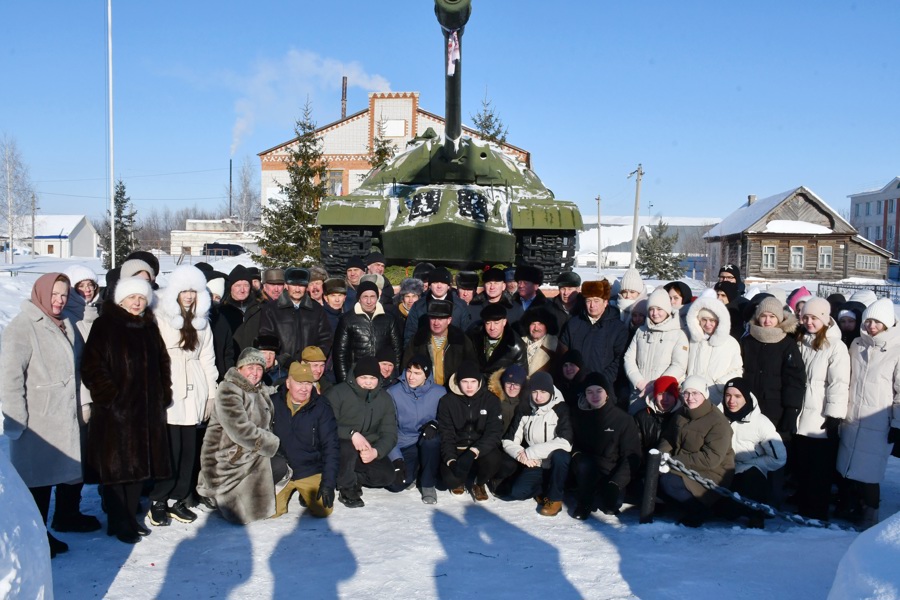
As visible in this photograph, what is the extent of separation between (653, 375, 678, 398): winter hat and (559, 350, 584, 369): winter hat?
0.60 meters

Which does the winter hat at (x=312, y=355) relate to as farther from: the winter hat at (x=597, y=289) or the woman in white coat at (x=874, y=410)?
the woman in white coat at (x=874, y=410)

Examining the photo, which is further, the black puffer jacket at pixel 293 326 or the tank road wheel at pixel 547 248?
the tank road wheel at pixel 547 248

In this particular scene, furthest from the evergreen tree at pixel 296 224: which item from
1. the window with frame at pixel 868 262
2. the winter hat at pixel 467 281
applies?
the window with frame at pixel 868 262

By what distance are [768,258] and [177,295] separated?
3435cm

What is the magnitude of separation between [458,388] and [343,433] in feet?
2.90

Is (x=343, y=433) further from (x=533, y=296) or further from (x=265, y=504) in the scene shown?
(x=533, y=296)

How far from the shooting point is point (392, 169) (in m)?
11.7

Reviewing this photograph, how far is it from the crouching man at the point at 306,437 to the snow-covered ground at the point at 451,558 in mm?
196

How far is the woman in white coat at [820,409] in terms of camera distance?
5.32 meters

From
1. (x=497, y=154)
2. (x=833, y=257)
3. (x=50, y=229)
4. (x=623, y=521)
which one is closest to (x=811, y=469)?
(x=623, y=521)

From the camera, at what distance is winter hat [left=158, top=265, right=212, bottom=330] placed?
4.84 metres

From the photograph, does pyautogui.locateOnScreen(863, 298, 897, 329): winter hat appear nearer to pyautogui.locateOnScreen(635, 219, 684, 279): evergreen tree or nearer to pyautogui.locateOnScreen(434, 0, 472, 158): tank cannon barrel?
pyautogui.locateOnScreen(434, 0, 472, 158): tank cannon barrel

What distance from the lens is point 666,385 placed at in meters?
5.30

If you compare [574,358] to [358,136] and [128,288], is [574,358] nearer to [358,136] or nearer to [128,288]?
[128,288]
